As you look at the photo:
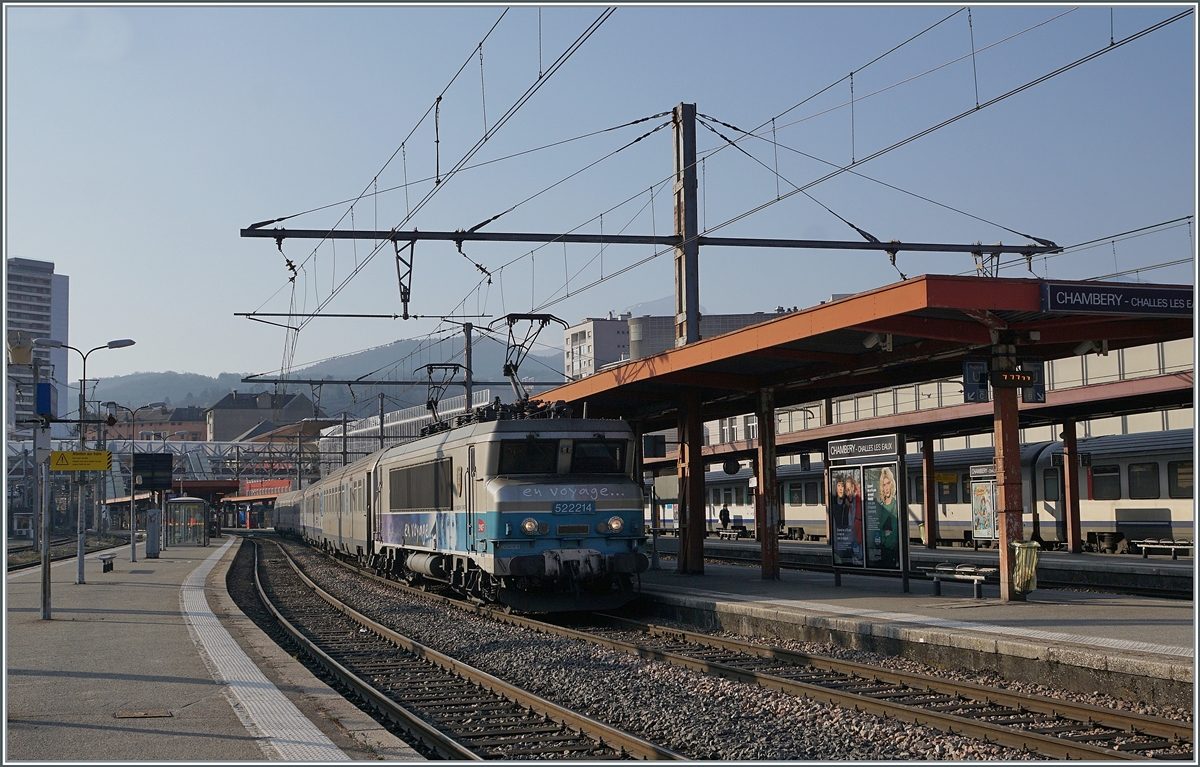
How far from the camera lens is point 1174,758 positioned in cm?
805

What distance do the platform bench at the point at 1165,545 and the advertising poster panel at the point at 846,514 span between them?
11.5 m

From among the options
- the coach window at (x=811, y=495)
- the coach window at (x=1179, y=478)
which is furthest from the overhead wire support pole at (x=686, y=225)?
the coach window at (x=811, y=495)

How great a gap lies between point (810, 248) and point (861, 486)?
4.54 metres

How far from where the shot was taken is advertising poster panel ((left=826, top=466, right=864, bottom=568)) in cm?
1825

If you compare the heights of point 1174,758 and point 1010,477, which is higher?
point 1010,477

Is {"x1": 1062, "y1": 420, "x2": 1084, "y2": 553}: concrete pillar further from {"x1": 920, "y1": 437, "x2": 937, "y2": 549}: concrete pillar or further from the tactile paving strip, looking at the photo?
the tactile paving strip

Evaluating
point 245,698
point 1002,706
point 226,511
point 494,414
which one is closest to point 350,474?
point 494,414

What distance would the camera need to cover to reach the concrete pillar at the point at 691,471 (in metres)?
21.9

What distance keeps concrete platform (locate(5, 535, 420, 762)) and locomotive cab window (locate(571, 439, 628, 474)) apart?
210 inches

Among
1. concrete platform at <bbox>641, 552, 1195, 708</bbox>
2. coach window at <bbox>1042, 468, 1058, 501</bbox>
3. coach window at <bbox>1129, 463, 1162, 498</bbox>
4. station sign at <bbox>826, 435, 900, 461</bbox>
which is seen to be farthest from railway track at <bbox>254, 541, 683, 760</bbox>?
coach window at <bbox>1042, 468, 1058, 501</bbox>

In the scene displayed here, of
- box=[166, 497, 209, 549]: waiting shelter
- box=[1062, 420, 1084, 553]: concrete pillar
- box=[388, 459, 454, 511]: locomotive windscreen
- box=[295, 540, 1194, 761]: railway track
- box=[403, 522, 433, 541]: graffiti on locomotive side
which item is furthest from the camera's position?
box=[166, 497, 209, 549]: waiting shelter

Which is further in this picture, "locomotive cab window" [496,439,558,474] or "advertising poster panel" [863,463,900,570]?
"advertising poster panel" [863,463,900,570]

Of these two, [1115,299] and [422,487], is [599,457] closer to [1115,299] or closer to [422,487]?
[422,487]

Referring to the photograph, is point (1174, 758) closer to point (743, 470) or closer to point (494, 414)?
point (494, 414)
